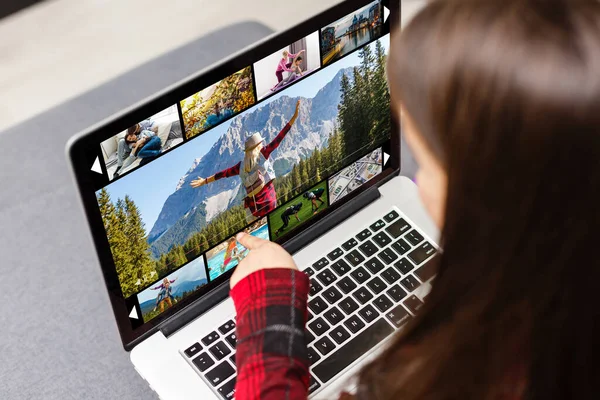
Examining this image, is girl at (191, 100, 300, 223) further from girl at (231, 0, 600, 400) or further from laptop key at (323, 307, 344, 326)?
girl at (231, 0, 600, 400)

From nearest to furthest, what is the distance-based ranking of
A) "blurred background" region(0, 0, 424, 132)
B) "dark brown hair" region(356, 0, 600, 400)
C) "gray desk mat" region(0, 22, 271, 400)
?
"dark brown hair" region(356, 0, 600, 400)
"gray desk mat" region(0, 22, 271, 400)
"blurred background" region(0, 0, 424, 132)

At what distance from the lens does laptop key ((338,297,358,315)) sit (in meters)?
0.88

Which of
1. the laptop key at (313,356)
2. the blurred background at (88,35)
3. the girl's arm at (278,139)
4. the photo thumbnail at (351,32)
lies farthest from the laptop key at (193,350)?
the blurred background at (88,35)

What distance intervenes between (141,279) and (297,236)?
223mm

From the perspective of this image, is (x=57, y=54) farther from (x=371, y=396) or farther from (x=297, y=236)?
(x=371, y=396)

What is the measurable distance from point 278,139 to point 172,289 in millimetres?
202

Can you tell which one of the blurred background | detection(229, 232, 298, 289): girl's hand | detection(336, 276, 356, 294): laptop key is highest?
detection(229, 232, 298, 289): girl's hand

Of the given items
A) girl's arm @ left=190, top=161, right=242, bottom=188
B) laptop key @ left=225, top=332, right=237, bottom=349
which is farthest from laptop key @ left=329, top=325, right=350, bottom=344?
girl's arm @ left=190, top=161, right=242, bottom=188

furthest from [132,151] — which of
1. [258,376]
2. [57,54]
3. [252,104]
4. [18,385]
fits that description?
[57,54]

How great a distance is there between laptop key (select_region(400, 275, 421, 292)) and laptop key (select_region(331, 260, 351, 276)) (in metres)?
0.07

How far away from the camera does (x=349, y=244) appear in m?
0.94

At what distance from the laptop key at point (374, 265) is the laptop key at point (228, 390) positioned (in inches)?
8.5

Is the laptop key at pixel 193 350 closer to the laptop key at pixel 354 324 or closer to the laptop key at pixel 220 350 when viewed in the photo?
the laptop key at pixel 220 350

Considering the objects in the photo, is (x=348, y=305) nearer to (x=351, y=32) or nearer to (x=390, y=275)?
(x=390, y=275)
